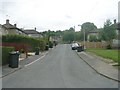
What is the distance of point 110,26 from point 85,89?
230 feet

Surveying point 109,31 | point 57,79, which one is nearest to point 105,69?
point 57,79

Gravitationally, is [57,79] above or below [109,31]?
below

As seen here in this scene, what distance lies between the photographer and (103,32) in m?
82.6

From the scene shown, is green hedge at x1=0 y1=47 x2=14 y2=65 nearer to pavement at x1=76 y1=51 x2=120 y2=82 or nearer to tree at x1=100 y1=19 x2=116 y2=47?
pavement at x1=76 y1=51 x2=120 y2=82

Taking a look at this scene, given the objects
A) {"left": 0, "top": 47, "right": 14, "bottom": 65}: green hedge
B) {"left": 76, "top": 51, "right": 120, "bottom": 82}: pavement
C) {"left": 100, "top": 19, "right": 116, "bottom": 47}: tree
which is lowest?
{"left": 76, "top": 51, "right": 120, "bottom": 82}: pavement

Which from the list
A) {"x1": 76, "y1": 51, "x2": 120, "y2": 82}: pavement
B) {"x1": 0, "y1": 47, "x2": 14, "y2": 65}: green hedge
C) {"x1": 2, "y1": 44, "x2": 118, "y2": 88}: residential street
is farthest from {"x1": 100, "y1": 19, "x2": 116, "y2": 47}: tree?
{"x1": 2, "y1": 44, "x2": 118, "y2": 88}: residential street

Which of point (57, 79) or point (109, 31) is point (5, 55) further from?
point (109, 31)

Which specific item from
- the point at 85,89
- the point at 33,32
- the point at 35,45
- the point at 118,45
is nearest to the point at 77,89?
the point at 85,89

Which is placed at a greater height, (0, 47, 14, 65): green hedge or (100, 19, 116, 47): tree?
(100, 19, 116, 47): tree

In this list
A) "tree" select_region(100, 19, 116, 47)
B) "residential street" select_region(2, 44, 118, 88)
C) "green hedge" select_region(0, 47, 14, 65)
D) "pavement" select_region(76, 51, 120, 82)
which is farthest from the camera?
"tree" select_region(100, 19, 116, 47)

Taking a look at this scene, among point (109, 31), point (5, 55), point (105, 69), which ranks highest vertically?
point (109, 31)

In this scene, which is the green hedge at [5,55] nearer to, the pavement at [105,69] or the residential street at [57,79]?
the residential street at [57,79]

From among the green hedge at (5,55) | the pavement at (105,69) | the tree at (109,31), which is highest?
the tree at (109,31)

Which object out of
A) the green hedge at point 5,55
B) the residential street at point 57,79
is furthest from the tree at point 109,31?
the residential street at point 57,79
